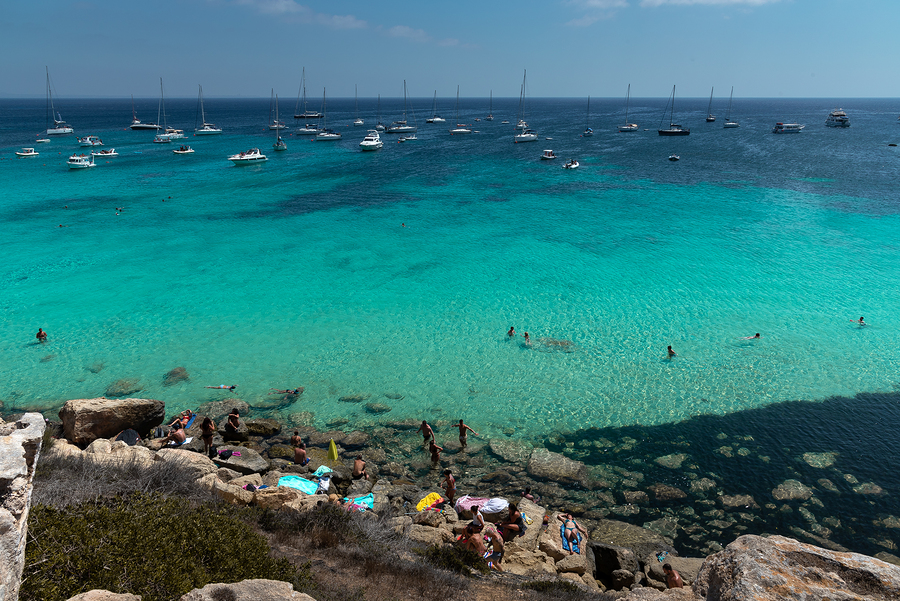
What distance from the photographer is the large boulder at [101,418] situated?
13984 mm

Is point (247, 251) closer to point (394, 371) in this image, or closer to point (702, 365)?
point (394, 371)

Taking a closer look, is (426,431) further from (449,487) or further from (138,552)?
(138,552)

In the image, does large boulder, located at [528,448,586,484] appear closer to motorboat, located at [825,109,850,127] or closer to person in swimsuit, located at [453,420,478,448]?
person in swimsuit, located at [453,420,478,448]

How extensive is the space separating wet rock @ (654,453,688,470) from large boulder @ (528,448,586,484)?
230cm

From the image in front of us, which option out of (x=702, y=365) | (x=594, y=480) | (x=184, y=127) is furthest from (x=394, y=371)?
(x=184, y=127)

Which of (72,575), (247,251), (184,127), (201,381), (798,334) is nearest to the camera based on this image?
(72,575)

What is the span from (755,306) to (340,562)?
75.0 ft

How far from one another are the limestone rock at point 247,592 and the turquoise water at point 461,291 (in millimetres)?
10471

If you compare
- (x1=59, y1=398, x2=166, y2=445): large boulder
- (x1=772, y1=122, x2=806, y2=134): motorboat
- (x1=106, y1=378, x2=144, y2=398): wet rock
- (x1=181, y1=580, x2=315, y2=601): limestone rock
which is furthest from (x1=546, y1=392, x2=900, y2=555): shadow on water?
(x1=772, y1=122, x2=806, y2=134): motorboat

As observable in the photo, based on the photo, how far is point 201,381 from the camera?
18469 mm

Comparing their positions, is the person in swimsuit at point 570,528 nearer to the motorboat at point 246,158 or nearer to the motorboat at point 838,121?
the motorboat at point 246,158

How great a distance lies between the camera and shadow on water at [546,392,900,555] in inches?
473

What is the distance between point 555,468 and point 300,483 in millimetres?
7043

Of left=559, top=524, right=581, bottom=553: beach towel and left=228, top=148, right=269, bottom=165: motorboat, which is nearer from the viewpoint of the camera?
left=559, top=524, right=581, bottom=553: beach towel
